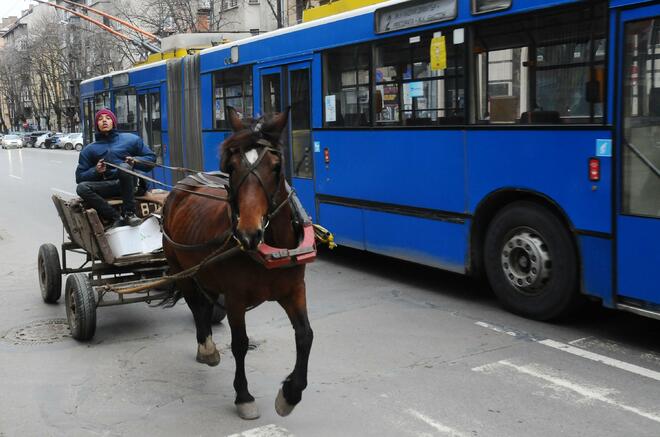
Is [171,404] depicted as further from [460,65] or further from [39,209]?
[39,209]

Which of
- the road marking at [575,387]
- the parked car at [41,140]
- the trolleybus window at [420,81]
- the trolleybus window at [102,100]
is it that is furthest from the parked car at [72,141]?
the road marking at [575,387]

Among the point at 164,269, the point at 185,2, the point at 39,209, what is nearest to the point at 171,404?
the point at 164,269

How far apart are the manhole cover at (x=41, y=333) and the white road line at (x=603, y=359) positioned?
4325mm

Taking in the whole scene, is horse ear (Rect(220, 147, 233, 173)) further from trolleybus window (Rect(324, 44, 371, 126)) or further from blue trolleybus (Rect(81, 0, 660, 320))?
trolleybus window (Rect(324, 44, 371, 126))

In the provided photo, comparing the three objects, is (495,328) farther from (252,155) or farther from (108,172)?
(108,172)

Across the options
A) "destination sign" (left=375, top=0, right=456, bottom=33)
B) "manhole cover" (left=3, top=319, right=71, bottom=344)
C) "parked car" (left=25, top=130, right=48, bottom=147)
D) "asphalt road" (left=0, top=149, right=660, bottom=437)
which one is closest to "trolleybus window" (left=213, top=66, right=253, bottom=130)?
"destination sign" (left=375, top=0, right=456, bottom=33)

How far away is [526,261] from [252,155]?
12.1ft

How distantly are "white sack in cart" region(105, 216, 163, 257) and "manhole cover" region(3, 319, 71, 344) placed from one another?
3.10 ft

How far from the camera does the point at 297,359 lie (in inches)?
178

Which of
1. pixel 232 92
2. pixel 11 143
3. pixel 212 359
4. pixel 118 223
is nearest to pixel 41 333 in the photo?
pixel 118 223

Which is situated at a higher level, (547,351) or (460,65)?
(460,65)

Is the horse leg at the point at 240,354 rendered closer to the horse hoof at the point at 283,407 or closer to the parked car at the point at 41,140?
the horse hoof at the point at 283,407

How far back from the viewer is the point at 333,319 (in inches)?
283

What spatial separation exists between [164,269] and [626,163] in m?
4.12
